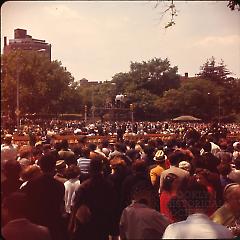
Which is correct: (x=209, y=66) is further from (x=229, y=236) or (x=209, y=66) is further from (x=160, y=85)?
(x=229, y=236)

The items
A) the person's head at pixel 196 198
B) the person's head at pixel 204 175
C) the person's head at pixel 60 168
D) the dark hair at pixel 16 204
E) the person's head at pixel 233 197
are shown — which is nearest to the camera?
the person's head at pixel 196 198

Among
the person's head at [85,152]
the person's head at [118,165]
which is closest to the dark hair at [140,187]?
the person's head at [118,165]

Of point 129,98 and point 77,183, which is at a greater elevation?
point 129,98

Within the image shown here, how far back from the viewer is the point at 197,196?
3693mm

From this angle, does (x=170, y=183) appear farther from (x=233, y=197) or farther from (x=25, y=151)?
(x=25, y=151)

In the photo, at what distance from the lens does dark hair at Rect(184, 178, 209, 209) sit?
358cm

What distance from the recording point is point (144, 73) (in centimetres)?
519

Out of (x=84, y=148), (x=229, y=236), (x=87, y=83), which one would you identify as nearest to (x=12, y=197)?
(x=229, y=236)

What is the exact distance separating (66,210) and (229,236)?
1887 millimetres

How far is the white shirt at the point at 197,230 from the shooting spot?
10.8 ft

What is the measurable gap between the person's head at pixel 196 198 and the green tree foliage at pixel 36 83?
167 centimetres

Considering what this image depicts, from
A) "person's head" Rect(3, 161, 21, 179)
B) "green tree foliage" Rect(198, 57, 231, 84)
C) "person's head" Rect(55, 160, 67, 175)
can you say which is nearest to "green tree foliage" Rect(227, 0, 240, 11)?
"green tree foliage" Rect(198, 57, 231, 84)

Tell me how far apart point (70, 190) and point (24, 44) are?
140 cm

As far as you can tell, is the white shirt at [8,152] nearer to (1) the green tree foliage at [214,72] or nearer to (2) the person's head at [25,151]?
(2) the person's head at [25,151]
